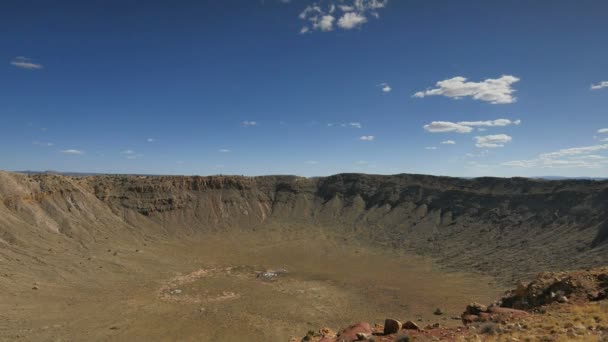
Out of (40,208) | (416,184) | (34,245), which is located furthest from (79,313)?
(416,184)

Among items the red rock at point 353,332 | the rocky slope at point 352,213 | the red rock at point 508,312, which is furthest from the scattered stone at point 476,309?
the rocky slope at point 352,213

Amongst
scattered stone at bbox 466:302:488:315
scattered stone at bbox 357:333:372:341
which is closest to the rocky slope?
scattered stone at bbox 466:302:488:315

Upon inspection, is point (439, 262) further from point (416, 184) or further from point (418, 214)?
point (416, 184)

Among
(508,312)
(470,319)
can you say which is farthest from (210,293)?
(508,312)

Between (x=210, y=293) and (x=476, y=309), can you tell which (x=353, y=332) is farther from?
(x=210, y=293)

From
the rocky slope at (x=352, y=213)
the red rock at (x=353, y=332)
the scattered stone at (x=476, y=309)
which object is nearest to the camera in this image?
the red rock at (x=353, y=332)

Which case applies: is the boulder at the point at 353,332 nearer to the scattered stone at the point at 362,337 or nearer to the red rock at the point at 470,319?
the scattered stone at the point at 362,337
